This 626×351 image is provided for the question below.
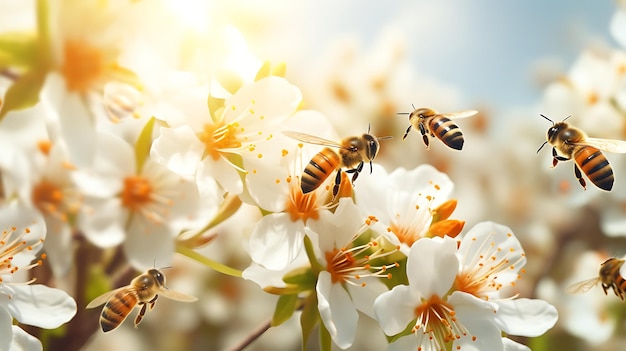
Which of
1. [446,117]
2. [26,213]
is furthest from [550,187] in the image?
[26,213]

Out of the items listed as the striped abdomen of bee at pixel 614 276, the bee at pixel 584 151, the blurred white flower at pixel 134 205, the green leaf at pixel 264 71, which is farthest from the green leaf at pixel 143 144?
the striped abdomen of bee at pixel 614 276

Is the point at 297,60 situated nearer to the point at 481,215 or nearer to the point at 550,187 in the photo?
the point at 481,215

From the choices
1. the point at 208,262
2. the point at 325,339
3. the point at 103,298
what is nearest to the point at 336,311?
the point at 325,339

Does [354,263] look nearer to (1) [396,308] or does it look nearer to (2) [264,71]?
(1) [396,308]

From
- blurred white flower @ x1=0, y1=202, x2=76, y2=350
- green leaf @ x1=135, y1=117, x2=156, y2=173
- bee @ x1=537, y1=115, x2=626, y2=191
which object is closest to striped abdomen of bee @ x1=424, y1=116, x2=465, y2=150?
bee @ x1=537, y1=115, x2=626, y2=191

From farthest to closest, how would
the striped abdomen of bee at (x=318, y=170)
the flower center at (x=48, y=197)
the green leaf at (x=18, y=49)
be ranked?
the flower center at (x=48, y=197)
the striped abdomen of bee at (x=318, y=170)
the green leaf at (x=18, y=49)

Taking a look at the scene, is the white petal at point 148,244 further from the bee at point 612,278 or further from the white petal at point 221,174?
the bee at point 612,278
